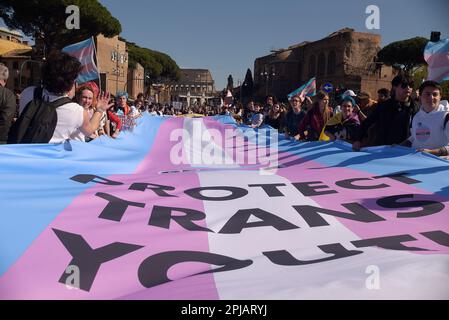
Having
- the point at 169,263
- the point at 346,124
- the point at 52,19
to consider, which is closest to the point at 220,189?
the point at 169,263

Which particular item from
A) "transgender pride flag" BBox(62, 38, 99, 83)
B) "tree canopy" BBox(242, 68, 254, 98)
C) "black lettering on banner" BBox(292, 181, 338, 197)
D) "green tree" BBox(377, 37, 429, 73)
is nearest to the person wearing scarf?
"black lettering on banner" BBox(292, 181, 338, 197)

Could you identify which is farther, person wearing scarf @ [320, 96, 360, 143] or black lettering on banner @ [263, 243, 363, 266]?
person wearing scarf @ [320, 96, 360, 143]

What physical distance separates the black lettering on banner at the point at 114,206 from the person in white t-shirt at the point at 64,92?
1.03 m

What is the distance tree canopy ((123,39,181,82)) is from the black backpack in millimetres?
76099

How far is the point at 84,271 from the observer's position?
1983 millimetres

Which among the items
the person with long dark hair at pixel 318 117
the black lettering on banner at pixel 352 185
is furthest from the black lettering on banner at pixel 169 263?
the person with long dark hair at pixel 318 117

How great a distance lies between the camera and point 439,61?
6.79 meters

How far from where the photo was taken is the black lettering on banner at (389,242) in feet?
7.45

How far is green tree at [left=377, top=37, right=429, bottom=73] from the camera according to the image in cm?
6503

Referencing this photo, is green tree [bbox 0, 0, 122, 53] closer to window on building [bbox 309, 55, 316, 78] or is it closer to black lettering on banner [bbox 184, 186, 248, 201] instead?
window on building [bbox 309, 55, 316, 78]

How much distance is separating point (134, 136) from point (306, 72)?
7100 centimetres

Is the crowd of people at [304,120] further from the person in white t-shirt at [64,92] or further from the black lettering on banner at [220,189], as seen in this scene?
the black lettering on banner at [220,189]
